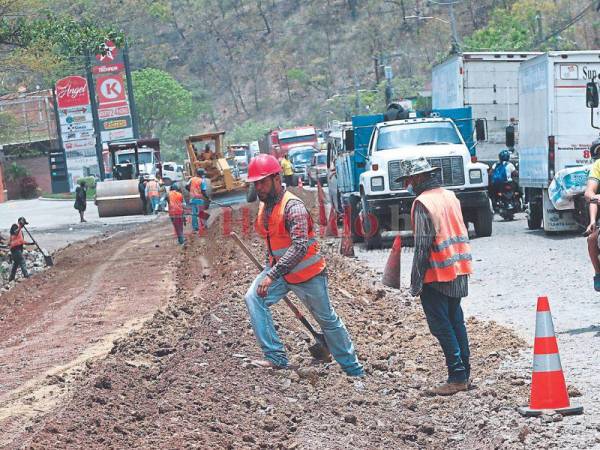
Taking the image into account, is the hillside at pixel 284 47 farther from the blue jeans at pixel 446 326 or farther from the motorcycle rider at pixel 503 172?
the blue jeans at pixel 446 326

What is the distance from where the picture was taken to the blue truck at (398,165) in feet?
70.5

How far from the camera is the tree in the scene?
10656 centimetres

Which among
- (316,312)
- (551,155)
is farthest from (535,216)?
(316,312)

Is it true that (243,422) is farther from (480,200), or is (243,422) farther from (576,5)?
(576,5)

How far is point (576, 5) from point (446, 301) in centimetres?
7354

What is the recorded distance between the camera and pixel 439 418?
8477 mm

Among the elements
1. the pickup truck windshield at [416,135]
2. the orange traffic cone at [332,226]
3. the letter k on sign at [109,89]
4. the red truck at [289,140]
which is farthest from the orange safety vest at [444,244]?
the letter k on sign at [109,89]

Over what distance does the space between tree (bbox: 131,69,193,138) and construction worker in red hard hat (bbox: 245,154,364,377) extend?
322 ft

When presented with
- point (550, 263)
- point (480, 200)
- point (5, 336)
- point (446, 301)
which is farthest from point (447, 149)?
point (446, 301)

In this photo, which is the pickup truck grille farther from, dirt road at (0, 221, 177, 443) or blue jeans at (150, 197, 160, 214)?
blue jeans at (150, 197, 160, 214)

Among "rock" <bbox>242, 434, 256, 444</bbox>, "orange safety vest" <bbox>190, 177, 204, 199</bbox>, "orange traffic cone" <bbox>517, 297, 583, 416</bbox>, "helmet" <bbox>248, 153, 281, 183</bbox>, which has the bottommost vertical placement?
"orange safety vest" <bbox>190, 177, 204, 199</bbox>

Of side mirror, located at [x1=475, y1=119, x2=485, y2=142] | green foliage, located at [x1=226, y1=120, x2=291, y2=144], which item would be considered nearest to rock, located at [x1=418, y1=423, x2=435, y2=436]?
side mirror, located at [x1=475, y1=119, x2=485, y2=142]

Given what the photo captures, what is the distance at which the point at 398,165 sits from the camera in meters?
21.5

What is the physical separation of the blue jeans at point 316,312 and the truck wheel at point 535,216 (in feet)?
47.5
